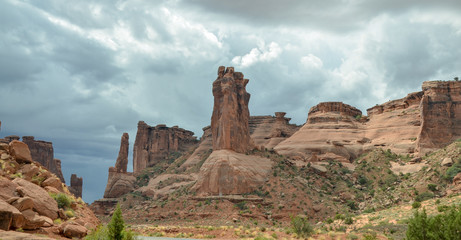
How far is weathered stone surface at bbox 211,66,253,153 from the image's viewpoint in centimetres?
7688

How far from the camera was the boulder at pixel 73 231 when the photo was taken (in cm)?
1792

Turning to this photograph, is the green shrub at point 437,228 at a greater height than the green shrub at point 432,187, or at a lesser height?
lesser

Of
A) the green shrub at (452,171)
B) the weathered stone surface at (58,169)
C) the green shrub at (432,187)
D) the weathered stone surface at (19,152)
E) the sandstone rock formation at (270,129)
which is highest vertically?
the sandstone rock formation at (270,129)

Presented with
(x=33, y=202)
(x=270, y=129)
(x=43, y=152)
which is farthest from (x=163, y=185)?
(x=33, y=202)

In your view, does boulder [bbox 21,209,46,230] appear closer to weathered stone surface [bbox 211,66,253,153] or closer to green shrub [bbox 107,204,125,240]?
green shrub [bbox 107,204,125,240]

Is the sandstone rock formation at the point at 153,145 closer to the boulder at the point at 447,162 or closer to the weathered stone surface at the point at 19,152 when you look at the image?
the boulder at the point at 447,162

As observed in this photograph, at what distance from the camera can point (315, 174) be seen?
265 feet

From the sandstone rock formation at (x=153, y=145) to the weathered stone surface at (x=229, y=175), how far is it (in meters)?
51.7

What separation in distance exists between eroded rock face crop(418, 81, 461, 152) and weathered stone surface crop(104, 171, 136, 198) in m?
62.6

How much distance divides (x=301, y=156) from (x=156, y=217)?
41.6 metres

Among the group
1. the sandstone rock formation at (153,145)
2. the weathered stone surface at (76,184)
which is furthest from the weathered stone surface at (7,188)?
the sandstone rock formation at (153,145)

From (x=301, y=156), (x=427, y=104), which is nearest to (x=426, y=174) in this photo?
(x=427, y=104)

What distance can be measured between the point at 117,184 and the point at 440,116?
6946cm

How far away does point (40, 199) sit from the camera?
18.6 metres
